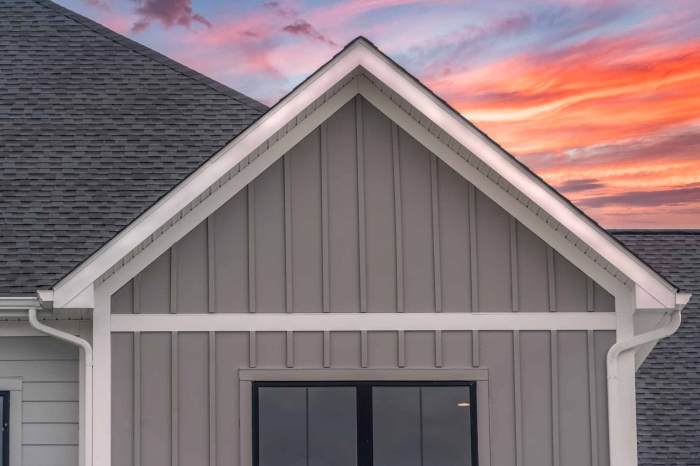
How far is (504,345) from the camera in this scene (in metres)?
8.08

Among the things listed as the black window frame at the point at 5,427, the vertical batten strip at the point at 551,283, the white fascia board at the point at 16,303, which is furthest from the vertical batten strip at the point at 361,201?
the black window frame at the point at 5,427

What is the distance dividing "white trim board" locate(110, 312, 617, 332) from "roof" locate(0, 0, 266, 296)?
143 centimetres

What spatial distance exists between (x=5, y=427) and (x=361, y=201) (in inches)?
160

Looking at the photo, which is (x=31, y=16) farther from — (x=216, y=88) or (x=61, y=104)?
(x=216, y=88)

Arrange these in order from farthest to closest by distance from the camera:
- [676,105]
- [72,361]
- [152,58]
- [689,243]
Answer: [676,105]
[689,243]
[152,58]
[72,361]

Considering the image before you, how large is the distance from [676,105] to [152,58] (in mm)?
9904

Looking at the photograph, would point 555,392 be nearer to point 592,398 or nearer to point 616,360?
point 592,398

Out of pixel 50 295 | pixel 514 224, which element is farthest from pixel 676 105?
pixel 50 295

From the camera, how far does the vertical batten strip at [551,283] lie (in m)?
8.05

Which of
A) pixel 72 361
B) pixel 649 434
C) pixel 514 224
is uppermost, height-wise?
pixel 514 224

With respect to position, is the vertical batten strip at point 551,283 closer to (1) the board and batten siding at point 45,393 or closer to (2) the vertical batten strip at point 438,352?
(2) the vertical batten strip at point 438,352

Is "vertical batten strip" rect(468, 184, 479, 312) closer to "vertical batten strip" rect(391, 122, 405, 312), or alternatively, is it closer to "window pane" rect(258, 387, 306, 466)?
"vertical batten strip" rect(391, 122, 405, 312)

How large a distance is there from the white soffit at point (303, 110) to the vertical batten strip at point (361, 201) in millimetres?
501

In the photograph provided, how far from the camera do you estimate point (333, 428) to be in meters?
8.20
